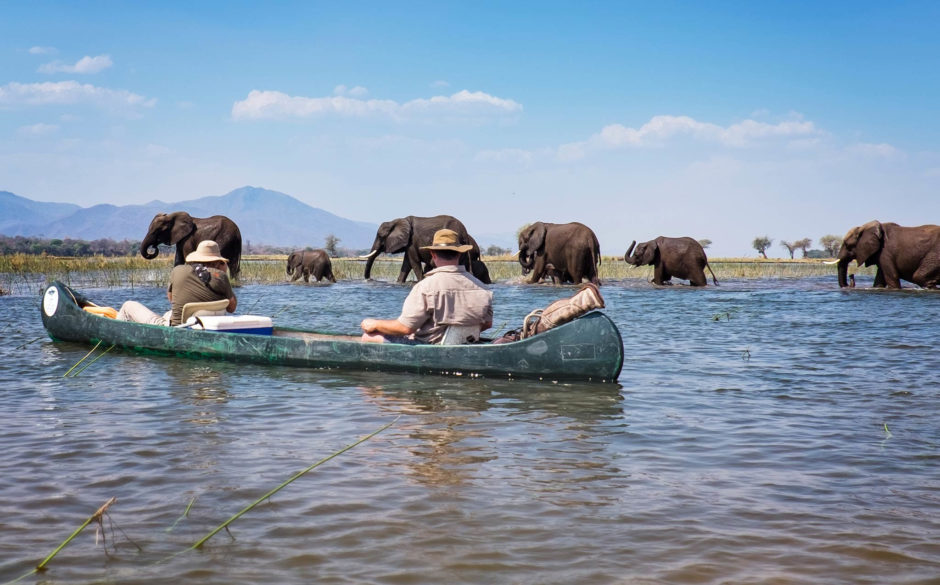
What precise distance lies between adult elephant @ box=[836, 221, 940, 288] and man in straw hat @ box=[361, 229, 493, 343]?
17.9m

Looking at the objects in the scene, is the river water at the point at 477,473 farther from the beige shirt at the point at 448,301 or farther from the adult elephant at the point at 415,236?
the adult elephant at the point at 415,236

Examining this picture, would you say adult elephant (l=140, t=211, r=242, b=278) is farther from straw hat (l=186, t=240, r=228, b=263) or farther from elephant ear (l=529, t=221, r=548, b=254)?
straw hat (l=186, t=240, r=228, b=263)

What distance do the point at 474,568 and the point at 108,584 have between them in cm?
170

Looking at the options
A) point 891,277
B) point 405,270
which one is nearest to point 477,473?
point 891,277

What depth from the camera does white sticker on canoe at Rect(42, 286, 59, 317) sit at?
12898 millimetres

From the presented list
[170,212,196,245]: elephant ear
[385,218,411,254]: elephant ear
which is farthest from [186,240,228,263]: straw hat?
[385,218,411,254]: elephant ear

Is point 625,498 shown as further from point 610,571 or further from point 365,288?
point 365,288

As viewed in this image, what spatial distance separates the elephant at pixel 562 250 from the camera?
88.7 feet

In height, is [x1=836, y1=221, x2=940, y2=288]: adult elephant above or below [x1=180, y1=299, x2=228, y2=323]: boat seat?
above

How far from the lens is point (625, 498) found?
216 inches

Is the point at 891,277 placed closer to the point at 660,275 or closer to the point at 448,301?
the point at 660,275

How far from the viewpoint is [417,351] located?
9.83 metres

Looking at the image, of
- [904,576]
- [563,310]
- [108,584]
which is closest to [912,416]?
[563,310]

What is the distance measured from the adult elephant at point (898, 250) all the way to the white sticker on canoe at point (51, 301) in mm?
20231
